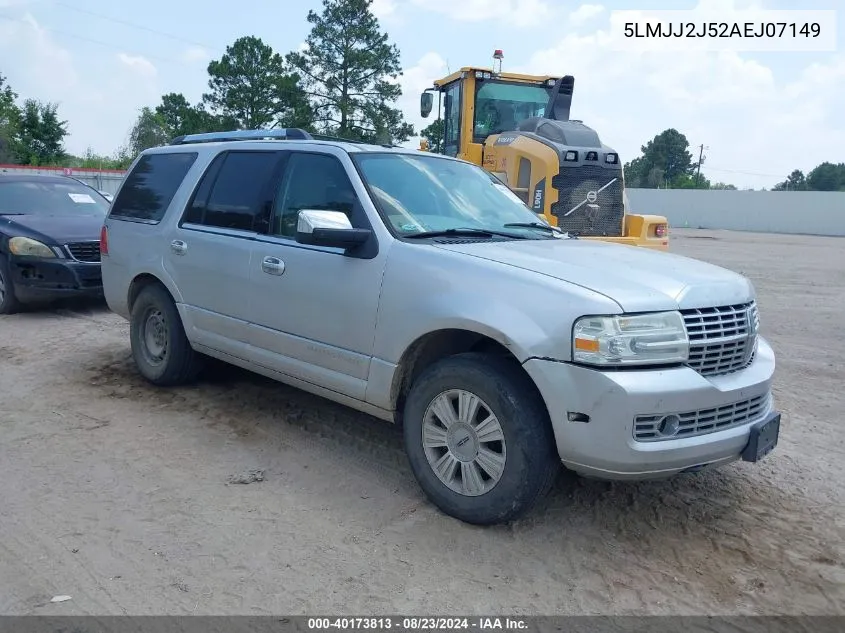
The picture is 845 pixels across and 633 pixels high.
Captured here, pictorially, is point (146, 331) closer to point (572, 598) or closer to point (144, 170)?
point (144, 170)

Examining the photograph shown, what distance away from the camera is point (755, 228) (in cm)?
4722

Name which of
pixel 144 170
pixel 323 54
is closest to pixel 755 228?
pixel 323 54

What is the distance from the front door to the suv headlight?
128cm

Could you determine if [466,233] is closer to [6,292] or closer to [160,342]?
[160,342]

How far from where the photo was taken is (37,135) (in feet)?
132

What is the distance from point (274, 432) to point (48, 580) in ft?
6.58

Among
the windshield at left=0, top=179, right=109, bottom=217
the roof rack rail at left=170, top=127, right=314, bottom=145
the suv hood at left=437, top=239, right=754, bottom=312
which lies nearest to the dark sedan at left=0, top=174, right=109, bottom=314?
the windshield at left=0, top=179, right=109, bottom=217

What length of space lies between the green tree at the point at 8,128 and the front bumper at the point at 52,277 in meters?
34.5

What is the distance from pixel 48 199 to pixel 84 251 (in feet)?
5.70

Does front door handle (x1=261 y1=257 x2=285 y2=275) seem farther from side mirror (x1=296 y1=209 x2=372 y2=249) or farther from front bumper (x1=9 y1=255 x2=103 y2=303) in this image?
front bumper (x1=9 y1=255 x2=103 y2=303)

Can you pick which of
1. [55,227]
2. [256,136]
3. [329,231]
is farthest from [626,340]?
[55,227]

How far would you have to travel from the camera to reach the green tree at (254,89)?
3694cm

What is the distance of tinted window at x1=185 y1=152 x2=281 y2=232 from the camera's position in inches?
202

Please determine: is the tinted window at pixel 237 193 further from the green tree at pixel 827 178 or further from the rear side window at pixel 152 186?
the green tree at pixel 827 178
